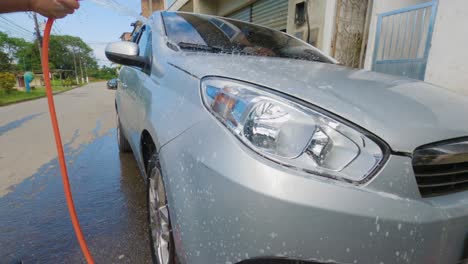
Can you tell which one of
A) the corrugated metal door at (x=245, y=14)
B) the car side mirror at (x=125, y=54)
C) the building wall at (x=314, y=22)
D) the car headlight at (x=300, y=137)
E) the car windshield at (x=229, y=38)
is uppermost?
the corrugated metal door at (x=245, y=14)

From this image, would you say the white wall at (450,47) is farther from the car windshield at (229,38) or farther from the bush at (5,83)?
the bush at (5,83)

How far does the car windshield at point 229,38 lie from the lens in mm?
1776

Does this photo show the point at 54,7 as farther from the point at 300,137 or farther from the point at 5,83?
the point at 5,83

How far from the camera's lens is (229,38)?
199 cm

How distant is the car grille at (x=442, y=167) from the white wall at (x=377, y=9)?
13.5 ft

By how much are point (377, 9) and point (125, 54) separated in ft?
13.9

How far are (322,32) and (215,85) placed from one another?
16.0 ft

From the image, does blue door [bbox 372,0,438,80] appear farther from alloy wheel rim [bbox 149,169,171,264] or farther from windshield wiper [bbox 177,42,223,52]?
alloy wheel rim [bbox 149,169,171,264]

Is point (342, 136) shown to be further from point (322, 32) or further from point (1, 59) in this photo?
point (1, 59)

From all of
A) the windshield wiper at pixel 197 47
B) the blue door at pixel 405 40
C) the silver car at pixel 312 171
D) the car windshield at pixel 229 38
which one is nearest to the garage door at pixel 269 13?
the blue door at pixel 405 40

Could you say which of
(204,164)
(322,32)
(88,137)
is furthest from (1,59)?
(204,164)

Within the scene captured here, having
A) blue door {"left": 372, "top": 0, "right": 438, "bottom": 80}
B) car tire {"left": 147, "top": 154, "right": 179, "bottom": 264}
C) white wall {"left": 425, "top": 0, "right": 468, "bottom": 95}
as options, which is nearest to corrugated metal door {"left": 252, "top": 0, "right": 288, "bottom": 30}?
blue door {"left": 372, "top": 0, "right": 438, "bottom": 80}

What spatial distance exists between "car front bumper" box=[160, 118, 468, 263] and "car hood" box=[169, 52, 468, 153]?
0.39 feet

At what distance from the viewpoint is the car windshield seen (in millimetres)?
1776
